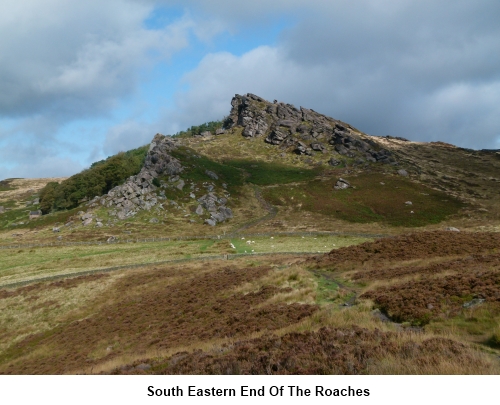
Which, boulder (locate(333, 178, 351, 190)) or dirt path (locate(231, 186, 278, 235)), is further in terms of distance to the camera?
boulder (locate(333, 178, 351, 190))

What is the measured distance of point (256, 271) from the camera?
34531 millimetres

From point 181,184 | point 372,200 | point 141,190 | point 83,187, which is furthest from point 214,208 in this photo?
point 83,187

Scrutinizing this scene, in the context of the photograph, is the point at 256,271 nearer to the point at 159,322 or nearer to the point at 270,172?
the point at 159,322

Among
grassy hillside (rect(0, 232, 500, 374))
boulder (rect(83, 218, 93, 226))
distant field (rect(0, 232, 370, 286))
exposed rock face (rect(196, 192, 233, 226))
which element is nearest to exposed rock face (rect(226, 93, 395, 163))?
exposed rock face (rect(196, 192, 233, 226))

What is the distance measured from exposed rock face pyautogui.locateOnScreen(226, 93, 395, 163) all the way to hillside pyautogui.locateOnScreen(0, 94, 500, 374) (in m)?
10.9

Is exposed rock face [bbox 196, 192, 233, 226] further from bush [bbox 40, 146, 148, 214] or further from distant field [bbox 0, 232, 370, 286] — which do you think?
bush [bbox 40, 146, 148, 214]

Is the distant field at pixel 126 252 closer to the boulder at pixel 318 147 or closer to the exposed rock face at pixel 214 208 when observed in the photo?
the exposed rock face at pixel 214 208

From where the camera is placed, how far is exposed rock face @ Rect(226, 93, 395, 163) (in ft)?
495

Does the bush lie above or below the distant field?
above

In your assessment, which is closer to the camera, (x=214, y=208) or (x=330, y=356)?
(x=330, y=356)

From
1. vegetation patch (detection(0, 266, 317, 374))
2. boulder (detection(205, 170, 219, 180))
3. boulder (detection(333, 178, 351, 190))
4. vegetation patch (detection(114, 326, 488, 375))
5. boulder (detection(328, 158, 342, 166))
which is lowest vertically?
vegetation patch (detection(0, 266, 317, 374))

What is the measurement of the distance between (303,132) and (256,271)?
145 meters

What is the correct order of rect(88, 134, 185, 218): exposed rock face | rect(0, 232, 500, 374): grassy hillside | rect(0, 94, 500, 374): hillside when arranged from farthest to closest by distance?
rect(88, 134, 185, 218): exposed rock face, rect(0, 94, 500, 374): hillside, rect(0, 232, 500, 374): grassy hillside

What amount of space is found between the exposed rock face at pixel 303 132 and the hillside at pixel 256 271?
10.9 m
